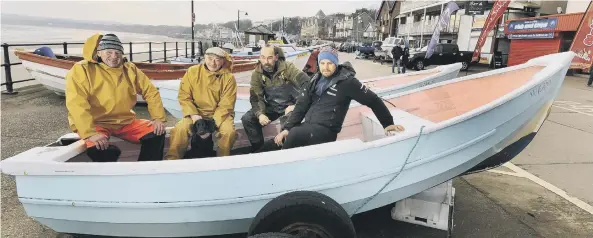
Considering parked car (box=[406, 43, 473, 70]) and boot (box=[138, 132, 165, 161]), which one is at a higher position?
parked car (box=[406, 43, 473, 70])

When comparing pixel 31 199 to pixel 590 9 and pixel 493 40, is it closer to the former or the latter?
pixel 590 9

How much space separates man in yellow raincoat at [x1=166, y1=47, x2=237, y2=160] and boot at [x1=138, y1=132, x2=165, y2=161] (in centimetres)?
12

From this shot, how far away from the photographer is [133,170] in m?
2.59

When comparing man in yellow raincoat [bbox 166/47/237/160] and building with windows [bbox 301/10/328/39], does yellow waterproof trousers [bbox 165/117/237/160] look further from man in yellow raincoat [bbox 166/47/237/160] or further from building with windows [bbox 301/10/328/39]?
building with windows [bbox 301/10/328/39]

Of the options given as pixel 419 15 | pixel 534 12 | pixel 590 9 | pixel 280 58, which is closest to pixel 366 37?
pixel 419 15

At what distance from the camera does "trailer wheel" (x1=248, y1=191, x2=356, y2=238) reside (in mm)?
2494

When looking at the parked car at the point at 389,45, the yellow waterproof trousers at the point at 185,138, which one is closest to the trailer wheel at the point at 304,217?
the yellow waterproof trousers at the point at 185,138

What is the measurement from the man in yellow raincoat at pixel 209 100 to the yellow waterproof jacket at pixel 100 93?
0.24 meters

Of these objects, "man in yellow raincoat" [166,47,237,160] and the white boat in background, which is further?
the white boat in background

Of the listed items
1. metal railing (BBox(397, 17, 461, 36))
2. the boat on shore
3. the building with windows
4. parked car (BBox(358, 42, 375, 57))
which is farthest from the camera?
the building with windows

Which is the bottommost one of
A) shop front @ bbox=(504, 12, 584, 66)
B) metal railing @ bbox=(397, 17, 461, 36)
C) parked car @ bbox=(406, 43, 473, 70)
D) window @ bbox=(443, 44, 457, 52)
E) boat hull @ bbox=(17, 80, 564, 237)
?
boat hull @ bbox=(17, 80, 564, 237)

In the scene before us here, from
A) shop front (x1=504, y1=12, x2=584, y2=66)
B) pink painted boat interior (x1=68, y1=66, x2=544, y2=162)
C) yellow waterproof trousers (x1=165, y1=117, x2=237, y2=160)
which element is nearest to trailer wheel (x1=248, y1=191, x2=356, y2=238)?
yellow waterproof trousers (x1=165, y1=117, x2=237, y2=160)

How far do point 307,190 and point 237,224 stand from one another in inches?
23.4

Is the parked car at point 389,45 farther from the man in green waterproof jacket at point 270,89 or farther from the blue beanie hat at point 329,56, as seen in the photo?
the blue beanie hat at point 329,56
